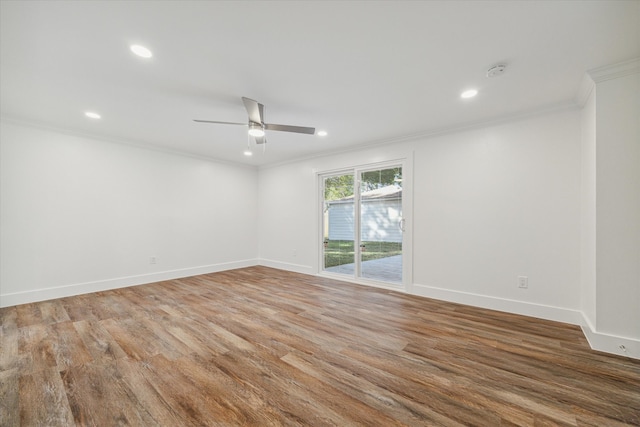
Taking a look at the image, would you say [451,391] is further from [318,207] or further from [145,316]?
[318,207]

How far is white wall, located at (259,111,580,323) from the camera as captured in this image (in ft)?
9.80

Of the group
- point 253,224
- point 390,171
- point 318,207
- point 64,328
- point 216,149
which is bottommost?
point 64,328

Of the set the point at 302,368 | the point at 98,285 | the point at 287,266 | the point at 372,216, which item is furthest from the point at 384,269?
the point at 98,285

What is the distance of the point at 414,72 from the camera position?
2.35m

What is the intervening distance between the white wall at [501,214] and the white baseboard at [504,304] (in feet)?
0.04

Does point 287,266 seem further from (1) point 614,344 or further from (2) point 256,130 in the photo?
(1) point 614,344

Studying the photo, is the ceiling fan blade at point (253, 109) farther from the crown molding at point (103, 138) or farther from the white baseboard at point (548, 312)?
the white baseboard at point (548, 312)

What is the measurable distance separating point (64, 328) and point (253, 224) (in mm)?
4054

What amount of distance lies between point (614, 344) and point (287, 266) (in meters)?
5.03

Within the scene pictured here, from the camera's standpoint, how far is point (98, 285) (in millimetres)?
4156

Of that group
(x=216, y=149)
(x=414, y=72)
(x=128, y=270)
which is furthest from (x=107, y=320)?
(x=414, y=72)

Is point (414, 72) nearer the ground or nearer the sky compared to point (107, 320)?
nearer the sky

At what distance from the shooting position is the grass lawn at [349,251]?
4.44 m

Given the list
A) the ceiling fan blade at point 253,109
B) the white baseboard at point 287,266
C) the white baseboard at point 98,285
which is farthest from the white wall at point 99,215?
the ceiling fan blade at point 253,109
